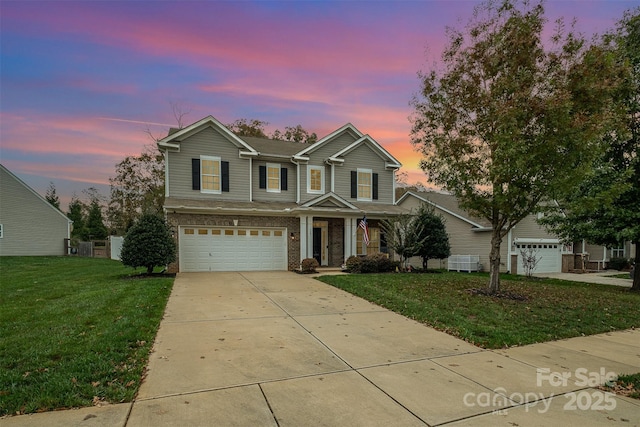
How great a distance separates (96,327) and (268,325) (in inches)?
116

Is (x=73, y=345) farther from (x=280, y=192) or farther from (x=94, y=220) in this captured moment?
(x=94, y=220)

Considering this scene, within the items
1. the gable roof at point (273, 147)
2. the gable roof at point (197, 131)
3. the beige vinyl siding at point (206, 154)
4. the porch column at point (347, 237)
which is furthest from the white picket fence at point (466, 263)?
the gable roof at point (197, 131)

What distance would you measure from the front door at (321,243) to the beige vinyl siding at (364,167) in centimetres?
215

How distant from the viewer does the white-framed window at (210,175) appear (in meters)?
15.8

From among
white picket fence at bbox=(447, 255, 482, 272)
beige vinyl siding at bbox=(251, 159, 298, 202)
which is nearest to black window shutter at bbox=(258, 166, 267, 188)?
beige vinyl siding at bbox=(251, 159, 298, 202)

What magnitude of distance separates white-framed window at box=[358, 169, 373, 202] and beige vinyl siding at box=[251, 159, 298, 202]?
10.8ft

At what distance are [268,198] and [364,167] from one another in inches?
227

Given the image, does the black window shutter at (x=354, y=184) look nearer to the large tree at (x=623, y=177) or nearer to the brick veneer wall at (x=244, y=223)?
the brick veneer wall at (x=244, y=223)

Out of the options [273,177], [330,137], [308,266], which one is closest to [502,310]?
[308,266]

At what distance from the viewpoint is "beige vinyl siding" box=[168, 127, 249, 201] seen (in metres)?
15.4

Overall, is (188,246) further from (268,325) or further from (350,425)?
(350,425)

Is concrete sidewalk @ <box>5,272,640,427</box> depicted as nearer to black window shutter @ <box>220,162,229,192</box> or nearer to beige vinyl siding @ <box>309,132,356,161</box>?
black window shutter @ <box>220,162,229,192</box>

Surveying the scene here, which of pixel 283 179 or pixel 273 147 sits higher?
pixel 273 147

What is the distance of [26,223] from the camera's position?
2445 centimetres
